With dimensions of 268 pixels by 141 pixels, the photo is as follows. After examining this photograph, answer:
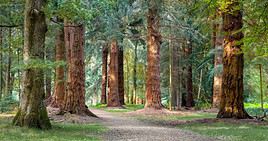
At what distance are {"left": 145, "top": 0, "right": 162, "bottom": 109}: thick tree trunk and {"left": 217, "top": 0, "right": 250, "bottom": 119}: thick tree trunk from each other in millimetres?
6693

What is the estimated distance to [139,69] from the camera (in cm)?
4603

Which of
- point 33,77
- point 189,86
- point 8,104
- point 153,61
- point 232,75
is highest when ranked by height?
point 153,61

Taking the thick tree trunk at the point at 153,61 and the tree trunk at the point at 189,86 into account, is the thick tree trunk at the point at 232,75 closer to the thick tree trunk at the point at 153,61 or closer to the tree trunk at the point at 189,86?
the thick tree trunk at the point at 153,61

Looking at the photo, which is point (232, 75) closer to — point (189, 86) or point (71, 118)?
point (71, 118)

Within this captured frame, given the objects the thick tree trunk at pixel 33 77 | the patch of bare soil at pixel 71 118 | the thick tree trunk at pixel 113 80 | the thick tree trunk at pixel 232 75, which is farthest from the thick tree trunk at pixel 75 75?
the thick tree trunk at pixel 113 80

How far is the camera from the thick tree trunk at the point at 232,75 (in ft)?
50.4

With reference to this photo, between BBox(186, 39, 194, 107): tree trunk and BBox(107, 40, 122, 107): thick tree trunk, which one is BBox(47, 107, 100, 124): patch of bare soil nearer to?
BBox(107, 40, 122, 107): thick tree trunk

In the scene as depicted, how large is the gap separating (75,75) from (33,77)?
6.04 m

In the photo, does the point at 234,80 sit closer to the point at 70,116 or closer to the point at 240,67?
the point at 240,67

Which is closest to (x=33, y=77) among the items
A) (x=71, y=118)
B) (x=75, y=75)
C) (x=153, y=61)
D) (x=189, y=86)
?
(x=71, y=118)

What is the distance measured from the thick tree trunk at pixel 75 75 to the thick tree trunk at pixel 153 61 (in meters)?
5.59

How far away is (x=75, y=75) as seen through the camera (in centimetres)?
1702

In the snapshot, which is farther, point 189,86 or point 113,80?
point 189,86

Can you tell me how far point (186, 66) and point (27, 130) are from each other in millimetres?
22730
